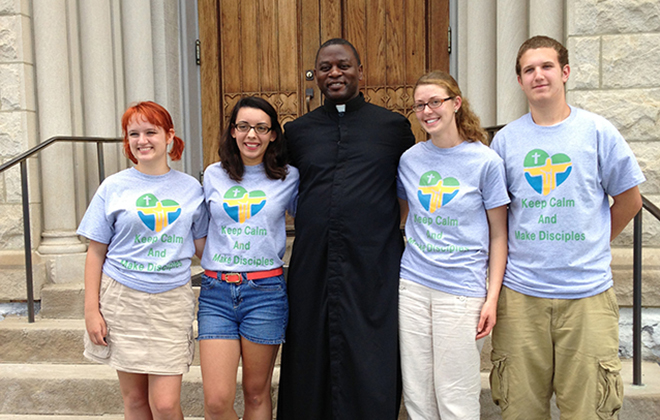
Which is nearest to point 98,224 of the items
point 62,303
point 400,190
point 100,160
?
point 400,190

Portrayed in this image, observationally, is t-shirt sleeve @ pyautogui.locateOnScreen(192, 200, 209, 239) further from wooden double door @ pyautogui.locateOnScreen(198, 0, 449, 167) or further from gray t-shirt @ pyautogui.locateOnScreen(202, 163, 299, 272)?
wooden double door @ pyautogui.locateOnScreen(198, 0, 449, 167)

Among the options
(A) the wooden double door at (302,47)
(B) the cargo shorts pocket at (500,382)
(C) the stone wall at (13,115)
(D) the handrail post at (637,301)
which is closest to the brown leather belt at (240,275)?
(B) the cargo shorts pocket at (500,382)

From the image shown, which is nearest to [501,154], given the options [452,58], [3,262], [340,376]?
[340,376]

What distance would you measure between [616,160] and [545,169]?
0.81ft

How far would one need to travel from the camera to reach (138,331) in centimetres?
223

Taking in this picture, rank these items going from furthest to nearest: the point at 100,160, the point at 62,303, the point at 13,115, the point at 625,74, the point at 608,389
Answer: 1. the point at 100,160
2. the point at 13,115
3. the point at 62,303
4. the point at 625,74
5. the point at 608,389

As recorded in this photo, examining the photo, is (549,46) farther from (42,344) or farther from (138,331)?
(42,344)

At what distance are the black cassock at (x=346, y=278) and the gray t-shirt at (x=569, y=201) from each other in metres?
0.53

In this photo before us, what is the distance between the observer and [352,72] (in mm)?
2432

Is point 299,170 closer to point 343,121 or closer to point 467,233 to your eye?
point 343,121

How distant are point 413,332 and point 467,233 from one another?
435 mm

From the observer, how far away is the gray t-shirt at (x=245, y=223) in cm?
228

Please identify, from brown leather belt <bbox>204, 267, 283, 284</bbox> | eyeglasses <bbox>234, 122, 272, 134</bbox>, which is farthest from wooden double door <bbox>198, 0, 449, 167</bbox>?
brown leather belt <bbox>204, 267, 283, 284</bbox>

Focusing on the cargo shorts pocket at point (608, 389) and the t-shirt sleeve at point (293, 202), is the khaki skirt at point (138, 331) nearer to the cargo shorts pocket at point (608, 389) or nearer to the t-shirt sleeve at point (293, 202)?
the t-shirt sleeve at point (293, 202)
